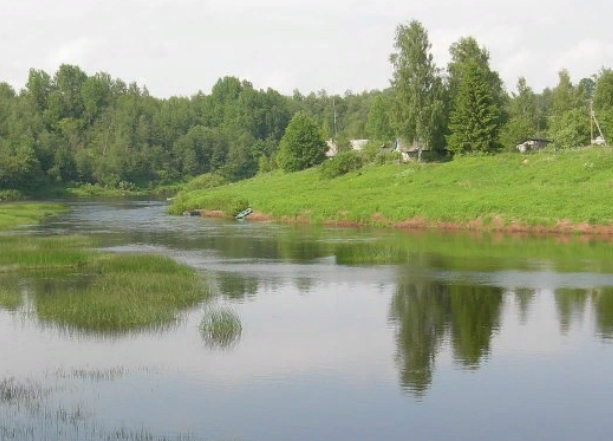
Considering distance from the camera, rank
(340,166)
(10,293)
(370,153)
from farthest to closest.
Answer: (370,153) → (340,166) → (10,293)

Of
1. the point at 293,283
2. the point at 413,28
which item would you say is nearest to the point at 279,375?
the point at 293,283

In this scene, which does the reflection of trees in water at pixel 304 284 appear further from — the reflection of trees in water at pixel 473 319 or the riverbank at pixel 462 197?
the riverbank at pixel 462 197

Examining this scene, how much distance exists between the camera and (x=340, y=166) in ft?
376

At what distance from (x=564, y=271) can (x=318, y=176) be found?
222 feet

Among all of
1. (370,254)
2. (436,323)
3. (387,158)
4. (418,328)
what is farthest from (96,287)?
(387,158)

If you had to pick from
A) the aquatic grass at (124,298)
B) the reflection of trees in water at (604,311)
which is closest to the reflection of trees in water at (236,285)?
the aquatic grass at (124,298)

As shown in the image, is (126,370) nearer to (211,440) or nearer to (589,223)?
(211,440)

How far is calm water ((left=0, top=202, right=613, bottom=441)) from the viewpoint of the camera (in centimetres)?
2442

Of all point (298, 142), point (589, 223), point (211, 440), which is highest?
point (298, 142)

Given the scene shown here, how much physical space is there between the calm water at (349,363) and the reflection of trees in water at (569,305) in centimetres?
10

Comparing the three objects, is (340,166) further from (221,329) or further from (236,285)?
(221,329)

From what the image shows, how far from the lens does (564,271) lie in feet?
170

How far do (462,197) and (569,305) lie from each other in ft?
148

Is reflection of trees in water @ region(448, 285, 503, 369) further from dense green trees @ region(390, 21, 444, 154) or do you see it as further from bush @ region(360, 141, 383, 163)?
bush @ region(360, 141, 383, 163)
